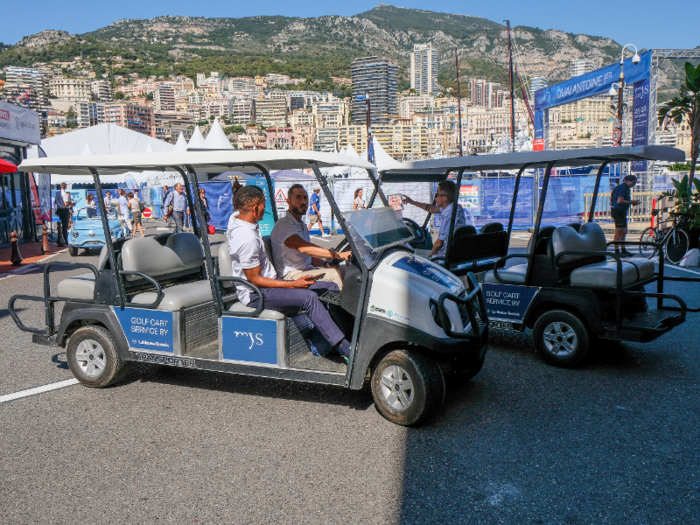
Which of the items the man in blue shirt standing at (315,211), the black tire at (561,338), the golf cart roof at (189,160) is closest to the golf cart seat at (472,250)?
the black tire at (561,338)

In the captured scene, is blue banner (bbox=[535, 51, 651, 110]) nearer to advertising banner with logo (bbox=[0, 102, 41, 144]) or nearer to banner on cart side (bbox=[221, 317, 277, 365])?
banner on cart side (bbox=[221, 317, 277, 365])

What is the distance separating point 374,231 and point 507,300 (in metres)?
2.16

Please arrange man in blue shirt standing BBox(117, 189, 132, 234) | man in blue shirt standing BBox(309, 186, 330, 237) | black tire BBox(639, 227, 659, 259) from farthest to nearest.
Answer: man in blue shirt standing BBox(117, 189, 132, 234) < man in blue shirt standing BBox(309, 186, 330, 237) < black tire BBox(639, 227, 659, 259)

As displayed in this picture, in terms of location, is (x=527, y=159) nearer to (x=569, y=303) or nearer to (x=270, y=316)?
(x=569, y=303)

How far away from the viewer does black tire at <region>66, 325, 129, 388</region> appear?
5.26m

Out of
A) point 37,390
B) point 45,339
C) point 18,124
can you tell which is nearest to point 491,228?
point 45,339

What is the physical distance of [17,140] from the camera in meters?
19.4

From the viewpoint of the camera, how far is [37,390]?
211 inches

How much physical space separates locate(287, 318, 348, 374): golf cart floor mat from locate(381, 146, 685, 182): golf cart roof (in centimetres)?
255

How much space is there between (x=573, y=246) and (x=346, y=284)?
2719 mm

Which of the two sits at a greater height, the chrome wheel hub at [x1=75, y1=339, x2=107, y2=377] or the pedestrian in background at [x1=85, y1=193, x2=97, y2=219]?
the pedestrian in background at [x1=85, y1=193, x2=97, y2=219]

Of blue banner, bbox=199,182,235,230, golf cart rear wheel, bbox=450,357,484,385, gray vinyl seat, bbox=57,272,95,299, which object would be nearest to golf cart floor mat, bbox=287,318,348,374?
golf cart rear wheel, bbox=450,357,484,385

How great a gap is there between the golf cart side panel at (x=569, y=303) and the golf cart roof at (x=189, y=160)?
7.21 feet

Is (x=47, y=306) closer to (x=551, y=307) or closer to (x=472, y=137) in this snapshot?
(x=551, y=307)
